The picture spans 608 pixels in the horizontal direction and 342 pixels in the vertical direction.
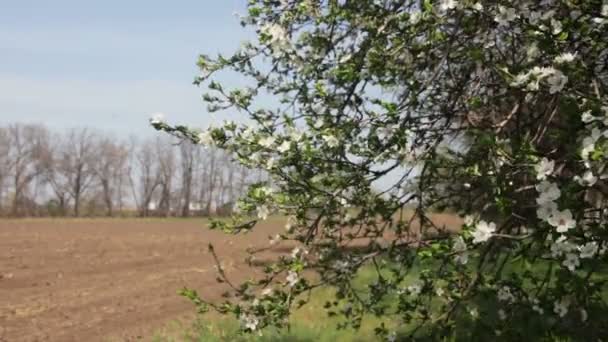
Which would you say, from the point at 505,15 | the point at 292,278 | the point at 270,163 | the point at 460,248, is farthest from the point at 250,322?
the point at 505,15

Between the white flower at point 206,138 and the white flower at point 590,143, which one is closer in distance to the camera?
the white flower at point 590,143

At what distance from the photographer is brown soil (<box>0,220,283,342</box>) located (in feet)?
34.7

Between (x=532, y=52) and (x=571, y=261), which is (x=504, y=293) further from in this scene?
(x=532, y=52)

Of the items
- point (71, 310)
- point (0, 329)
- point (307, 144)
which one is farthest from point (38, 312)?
point (307, 144)

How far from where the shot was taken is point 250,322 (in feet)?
11.4

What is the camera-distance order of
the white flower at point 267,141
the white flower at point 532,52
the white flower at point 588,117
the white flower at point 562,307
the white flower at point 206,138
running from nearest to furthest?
the white flower at point 588,117 → the white flower at point 562,307 → the white flower at point 532,52 → the white flower at point 267,141 → the white flower at point 206,138

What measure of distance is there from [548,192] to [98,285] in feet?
49.4

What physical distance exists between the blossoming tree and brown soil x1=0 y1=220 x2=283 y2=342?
280 centimetres

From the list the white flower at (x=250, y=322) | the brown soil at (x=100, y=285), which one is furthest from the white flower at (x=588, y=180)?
the brown soil at (x=100, y=285)

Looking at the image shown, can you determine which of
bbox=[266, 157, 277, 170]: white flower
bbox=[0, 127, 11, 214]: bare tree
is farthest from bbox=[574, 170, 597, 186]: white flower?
bbox=[0, 127, 11, 214]: bare tree

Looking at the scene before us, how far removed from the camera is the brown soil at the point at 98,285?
34.7ft

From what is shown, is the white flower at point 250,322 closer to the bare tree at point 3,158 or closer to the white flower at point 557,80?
the white flower at point 557,80

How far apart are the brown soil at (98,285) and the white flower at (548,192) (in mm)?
4826

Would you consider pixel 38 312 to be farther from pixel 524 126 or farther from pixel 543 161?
pixel 543 161
